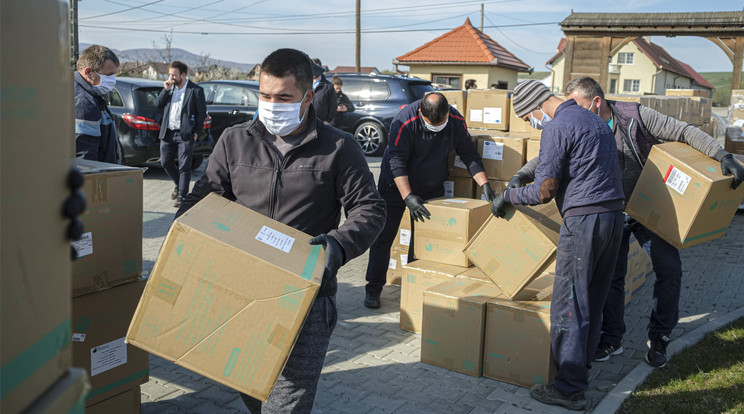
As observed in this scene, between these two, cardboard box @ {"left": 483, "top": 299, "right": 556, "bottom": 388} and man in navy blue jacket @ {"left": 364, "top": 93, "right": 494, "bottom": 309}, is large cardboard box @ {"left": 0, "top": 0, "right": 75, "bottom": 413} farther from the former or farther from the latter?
man in navy blue jacket @ {"left": 364, "top": 93, "right": 494, "bottom": 309}

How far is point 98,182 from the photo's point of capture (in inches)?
107

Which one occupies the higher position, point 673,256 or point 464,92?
point 464,92

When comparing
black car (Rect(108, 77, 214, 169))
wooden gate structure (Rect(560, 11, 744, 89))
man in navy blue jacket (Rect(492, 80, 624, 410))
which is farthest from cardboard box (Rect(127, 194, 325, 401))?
wooden gate structure (Rect(560, 11, 744, 89))

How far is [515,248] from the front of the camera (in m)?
3.86

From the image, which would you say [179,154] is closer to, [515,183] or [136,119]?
[136,119]

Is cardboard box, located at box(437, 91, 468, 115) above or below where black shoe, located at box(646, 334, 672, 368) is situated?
above

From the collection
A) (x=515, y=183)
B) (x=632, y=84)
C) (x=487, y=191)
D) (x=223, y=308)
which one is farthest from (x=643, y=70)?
(x=223, y=308)

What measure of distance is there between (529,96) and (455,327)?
5.10 ft

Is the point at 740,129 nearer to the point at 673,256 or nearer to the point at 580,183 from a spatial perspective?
the point at 673,256

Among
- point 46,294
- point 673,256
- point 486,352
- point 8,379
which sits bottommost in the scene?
point 486,352

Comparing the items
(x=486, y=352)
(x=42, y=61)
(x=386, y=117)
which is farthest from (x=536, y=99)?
(x=386, y=117)

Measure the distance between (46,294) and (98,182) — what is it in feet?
5.79

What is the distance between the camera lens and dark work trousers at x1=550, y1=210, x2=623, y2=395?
3.44m

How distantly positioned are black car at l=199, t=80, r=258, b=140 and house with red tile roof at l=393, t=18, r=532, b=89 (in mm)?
19197
